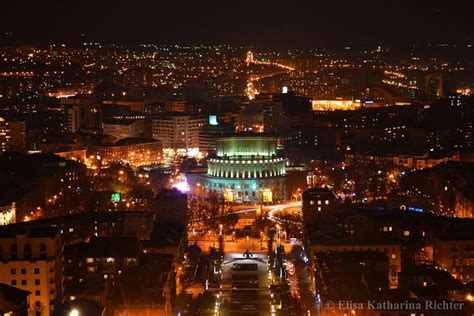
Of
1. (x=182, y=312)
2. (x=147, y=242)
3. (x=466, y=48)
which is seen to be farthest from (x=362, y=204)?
(x=466, y=48)

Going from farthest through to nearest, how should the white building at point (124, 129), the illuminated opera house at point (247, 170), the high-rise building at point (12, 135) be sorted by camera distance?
1. the white building at point (124, 129)
2. the high-rise building at point (12, 135)
3. the illuminated opera house at point (247, 170)

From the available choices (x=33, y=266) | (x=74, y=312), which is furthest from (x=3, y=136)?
(x=74, y=312)

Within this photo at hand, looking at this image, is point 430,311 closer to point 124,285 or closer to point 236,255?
point 124,285

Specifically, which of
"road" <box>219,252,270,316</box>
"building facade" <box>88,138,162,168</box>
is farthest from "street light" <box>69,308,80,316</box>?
"building facade" <box>88,138,162,168</box>

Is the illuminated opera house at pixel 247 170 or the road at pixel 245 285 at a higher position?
the illuminated opera house at pixel 247 170

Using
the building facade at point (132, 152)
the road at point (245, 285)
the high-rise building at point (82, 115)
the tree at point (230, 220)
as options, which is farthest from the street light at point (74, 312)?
the high-rise building at point (82, 115)

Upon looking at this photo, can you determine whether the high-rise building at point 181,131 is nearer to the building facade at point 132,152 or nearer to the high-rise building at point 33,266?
the building facade at point 132,152

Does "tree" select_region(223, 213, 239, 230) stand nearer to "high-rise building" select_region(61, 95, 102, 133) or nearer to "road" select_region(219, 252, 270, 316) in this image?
"road" select_region(219, 252, 270, 316)
